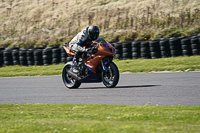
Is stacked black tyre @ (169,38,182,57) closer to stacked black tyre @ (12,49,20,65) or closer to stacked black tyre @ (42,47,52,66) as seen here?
stacked black tyre @ (42,47,52,66)

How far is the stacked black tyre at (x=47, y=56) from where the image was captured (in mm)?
21875

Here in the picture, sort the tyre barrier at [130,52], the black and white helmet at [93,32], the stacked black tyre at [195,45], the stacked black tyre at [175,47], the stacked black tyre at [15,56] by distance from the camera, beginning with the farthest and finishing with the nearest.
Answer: the stacked black tyre at [15,56] < the stacked black tyre at [175,47] < the tyre barrier at [130,52] < the stacked black tyre at [195,45] < the black and white helmet at [93,32]

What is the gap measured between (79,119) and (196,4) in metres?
24.7

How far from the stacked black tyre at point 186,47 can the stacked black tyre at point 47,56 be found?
7630 mm

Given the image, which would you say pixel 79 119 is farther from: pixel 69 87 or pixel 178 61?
pixel 178 61

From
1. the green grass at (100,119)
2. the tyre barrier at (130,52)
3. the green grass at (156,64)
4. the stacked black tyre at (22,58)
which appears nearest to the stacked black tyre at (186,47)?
Answer: the tyre barrier at (130,52)

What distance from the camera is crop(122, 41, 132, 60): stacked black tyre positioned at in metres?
20.3

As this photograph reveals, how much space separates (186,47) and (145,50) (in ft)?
7.21

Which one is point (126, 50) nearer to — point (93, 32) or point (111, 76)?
point (93, 32)

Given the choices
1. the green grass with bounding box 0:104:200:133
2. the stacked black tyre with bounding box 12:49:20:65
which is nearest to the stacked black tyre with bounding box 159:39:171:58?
the stacked black tyre with bounding box 12:49:20:65

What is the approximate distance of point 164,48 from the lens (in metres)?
19.4

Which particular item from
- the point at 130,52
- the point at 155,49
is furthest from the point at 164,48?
the point at 130,52

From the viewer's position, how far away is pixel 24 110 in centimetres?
725

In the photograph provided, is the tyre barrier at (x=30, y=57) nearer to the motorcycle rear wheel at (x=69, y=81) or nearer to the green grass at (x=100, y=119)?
the motorcycle rear wheel at (x=69, y=81)
